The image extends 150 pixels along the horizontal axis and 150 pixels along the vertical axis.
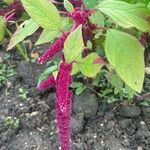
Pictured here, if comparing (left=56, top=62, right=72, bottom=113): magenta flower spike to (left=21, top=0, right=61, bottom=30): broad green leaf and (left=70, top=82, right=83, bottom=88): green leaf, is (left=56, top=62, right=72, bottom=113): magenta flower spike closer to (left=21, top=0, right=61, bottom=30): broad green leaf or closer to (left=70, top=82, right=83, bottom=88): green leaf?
(left=21, top=0, right=61, bottom=30): broad green leaf

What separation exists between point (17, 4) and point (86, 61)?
76 cm

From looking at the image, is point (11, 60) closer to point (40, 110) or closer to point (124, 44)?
point (40, 110)

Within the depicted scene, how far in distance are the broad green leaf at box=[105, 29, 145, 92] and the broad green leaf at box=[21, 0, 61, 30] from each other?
0.16 m

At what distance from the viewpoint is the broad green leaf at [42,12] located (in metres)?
0.93

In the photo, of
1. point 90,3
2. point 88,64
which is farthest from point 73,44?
point 90,3

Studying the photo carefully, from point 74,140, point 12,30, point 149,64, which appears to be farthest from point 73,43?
point 12,30

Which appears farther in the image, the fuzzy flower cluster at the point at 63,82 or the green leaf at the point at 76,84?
the green leaf at the point at 76,84

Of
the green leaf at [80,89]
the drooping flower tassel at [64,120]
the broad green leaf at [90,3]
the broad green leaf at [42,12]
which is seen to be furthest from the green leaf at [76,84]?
the broad green leaf at [42,12]

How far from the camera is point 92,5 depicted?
1.26m

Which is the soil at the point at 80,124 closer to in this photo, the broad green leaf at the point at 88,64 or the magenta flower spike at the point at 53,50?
the broad green leaf at the point at 88,64

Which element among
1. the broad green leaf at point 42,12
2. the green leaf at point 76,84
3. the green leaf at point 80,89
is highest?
the broad green leaf at point 42,12

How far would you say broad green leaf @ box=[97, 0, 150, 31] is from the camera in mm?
976

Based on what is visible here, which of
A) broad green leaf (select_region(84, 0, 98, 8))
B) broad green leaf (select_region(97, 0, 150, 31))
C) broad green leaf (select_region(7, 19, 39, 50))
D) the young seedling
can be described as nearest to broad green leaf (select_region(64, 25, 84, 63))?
the young seedling

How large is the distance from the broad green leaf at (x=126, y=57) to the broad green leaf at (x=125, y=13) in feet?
0.17
